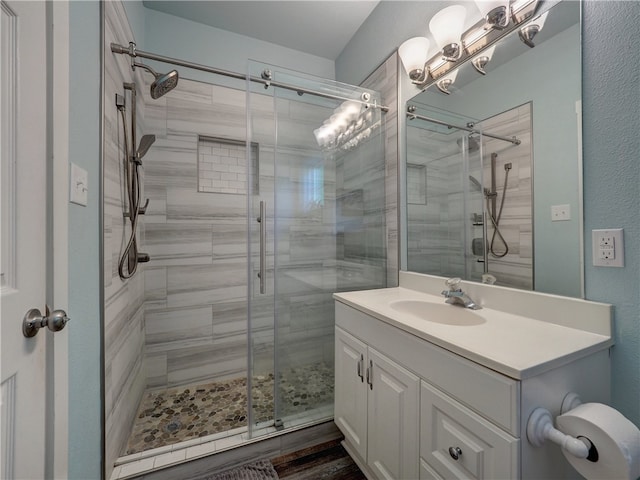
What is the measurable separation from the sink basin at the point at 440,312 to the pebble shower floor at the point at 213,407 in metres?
0.70

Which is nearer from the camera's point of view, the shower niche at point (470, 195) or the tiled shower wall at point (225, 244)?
the shower niche at point (470, 195)

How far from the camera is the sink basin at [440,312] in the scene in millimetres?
1177

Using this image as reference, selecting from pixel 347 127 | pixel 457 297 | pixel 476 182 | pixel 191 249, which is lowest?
pixel 457 297

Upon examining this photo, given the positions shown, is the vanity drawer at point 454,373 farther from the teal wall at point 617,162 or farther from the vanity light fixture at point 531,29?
the vanity light fixture at point 531,29

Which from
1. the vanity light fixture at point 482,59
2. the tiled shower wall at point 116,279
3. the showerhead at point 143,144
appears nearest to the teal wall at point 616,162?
the vanity light fixture at point 482,59

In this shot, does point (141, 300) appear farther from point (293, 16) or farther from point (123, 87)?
point (293, 16)

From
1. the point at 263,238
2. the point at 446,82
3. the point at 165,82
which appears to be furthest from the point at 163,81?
the point at 446,82

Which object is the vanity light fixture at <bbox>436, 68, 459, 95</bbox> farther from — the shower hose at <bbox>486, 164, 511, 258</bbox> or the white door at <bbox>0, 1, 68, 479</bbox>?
the white door at <bbox>0, 1, 68, 479</bbox>

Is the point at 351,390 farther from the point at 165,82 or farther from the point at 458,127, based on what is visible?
the point at 165,82

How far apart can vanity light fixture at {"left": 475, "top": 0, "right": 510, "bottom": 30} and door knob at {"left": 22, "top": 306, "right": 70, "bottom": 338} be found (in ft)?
6.26

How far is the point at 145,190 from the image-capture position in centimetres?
197

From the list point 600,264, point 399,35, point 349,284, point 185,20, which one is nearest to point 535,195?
point 600,264

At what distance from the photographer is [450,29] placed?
1.32 metres

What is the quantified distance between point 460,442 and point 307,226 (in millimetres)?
1206
